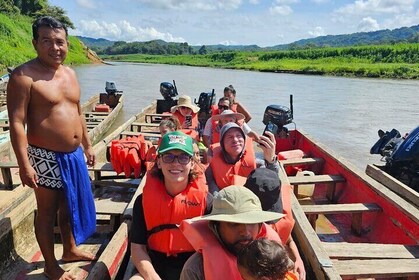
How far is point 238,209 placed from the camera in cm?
176

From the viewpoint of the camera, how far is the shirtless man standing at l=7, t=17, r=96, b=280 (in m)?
2.25

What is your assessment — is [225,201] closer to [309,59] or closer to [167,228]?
[167,228]

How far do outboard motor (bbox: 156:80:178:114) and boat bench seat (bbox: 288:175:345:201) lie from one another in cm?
493

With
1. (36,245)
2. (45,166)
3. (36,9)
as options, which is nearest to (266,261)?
(45,166)

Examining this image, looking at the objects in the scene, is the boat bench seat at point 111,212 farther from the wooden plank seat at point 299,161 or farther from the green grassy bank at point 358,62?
the green grassy bank at point 358,62

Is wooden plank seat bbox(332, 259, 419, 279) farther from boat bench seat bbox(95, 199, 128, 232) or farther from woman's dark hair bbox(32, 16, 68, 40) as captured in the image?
woman's dark hair bbox(32, 16, 68, 40)

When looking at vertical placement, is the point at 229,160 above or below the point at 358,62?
below

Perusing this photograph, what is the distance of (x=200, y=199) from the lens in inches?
89.8

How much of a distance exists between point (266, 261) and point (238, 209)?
1.25 ft

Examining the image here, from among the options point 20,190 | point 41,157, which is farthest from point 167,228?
point 20,190

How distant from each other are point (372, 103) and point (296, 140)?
45.1 ft

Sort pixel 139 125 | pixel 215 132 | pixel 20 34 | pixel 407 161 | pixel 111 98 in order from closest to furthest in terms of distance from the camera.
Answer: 1. pixel 407 161
2. pixel 215 132
3. pixel 139 125
4. pixel 111 98
5. pixel 20 34

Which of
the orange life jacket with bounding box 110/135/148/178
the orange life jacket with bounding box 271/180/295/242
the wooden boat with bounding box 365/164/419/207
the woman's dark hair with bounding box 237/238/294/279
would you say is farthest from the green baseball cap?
the wooden boat with bounding box 365/164/419/207

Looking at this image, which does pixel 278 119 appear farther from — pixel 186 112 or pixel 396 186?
pixel 396 186
